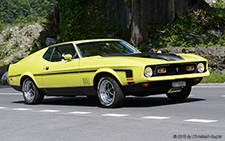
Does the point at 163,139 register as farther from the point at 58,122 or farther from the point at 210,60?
the point at 210,60

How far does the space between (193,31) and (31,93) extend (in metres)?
14.5

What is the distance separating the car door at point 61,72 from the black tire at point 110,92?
2.65 feet

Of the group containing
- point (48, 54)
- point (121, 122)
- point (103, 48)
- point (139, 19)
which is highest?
point (139, 19)

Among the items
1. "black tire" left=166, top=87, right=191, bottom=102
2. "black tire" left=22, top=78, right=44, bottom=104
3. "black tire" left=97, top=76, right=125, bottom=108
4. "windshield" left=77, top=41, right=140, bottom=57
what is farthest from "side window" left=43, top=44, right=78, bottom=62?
"black tire" left=166, top=87, right=191, bottom=102

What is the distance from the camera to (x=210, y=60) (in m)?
20.5

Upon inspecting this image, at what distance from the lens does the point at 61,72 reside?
445 inches

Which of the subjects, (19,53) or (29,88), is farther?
(19,53)

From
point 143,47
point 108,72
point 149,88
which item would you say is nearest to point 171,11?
point 143,47

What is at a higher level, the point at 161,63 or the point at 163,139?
the point at 161,63

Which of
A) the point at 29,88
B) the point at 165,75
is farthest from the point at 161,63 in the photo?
the point at 29,88

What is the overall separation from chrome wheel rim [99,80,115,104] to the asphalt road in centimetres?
21

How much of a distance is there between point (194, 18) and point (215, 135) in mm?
21032

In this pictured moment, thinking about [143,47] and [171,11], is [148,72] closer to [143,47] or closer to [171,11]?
[143,47]

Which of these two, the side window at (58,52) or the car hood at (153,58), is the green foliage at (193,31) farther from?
the car hood at (153,58)
